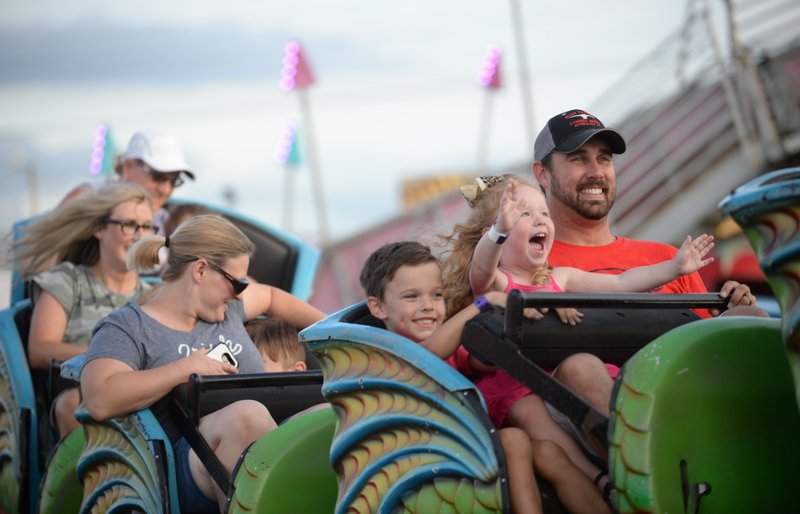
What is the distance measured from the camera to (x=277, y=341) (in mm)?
4039

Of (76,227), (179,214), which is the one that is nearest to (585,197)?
(179,214)

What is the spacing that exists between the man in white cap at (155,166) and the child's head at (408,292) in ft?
7.75

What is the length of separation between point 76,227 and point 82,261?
6.1 inches

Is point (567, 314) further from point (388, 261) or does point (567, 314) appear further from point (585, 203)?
point (585, 203)

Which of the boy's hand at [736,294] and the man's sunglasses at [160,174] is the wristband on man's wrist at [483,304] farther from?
the man's sunglasses at [160,174]

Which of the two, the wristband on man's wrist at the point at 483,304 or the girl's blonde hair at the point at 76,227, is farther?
the girl's blonde hair at the point at 76,227

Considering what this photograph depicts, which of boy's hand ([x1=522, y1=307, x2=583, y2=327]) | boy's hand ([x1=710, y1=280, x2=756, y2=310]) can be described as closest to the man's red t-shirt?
boy's hand ([x1=710, y1=280, x2=756, y2=310])

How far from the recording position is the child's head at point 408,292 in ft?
9.61

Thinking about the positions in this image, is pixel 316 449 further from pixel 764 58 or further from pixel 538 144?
pixel 764 58

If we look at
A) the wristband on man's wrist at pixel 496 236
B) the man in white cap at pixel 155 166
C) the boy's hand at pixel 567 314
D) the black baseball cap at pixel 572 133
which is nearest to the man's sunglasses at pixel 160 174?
Answer: the man in white cap at pixel 155 166

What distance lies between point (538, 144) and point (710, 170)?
25.7 feet

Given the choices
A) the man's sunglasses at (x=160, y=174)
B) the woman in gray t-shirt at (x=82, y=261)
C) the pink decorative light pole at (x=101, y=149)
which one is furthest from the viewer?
the pink decorative light pole at (x=101, y=149)

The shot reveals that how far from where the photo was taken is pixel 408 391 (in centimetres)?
260

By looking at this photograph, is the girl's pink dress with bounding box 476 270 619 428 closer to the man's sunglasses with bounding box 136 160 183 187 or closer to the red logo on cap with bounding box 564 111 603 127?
the red logo on cap with bounding box 564 111 603 127
